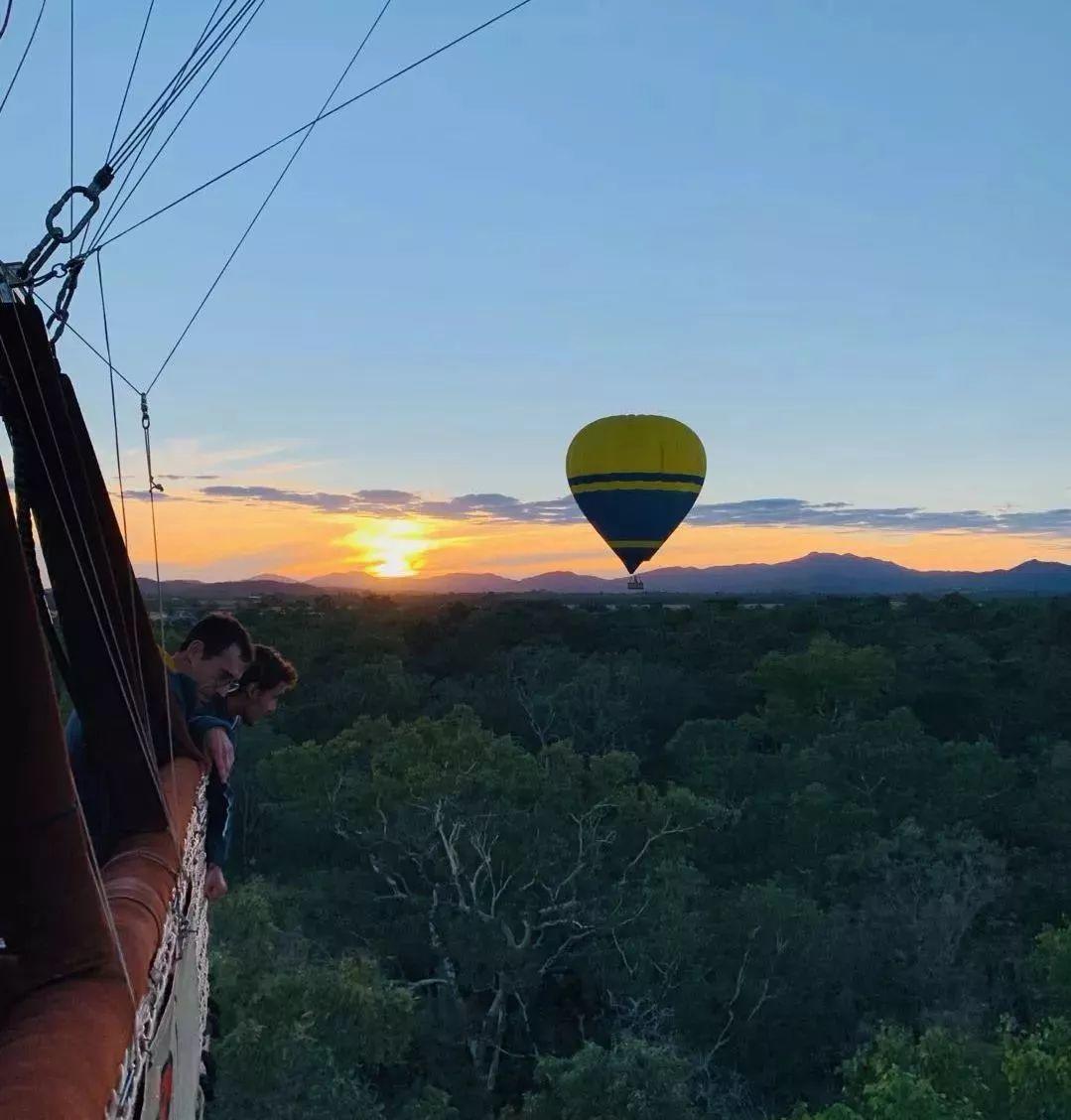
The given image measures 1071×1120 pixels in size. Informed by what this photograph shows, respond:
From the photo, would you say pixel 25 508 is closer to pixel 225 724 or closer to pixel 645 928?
pixel 225 724

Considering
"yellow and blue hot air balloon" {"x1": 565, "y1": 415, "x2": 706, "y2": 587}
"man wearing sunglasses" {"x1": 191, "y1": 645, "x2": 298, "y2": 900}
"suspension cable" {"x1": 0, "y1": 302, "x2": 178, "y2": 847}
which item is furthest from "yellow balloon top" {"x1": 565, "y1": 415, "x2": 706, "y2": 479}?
"suspension cable" {"x1": 0, "y1": 302, "x2": 178, "y2": 847}

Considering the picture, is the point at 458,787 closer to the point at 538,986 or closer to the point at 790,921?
the point at 538,986

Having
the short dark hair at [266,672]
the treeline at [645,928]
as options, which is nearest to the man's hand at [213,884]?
the short dark hair at [266,672]

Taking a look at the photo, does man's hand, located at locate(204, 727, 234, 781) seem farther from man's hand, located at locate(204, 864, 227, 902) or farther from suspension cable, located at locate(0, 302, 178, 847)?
suspension cable, located at locate(0, 302, 178, 847)

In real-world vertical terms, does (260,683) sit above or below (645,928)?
above

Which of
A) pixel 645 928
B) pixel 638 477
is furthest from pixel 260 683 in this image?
pixel 638 477

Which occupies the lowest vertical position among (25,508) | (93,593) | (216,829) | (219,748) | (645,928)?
(645,928)
